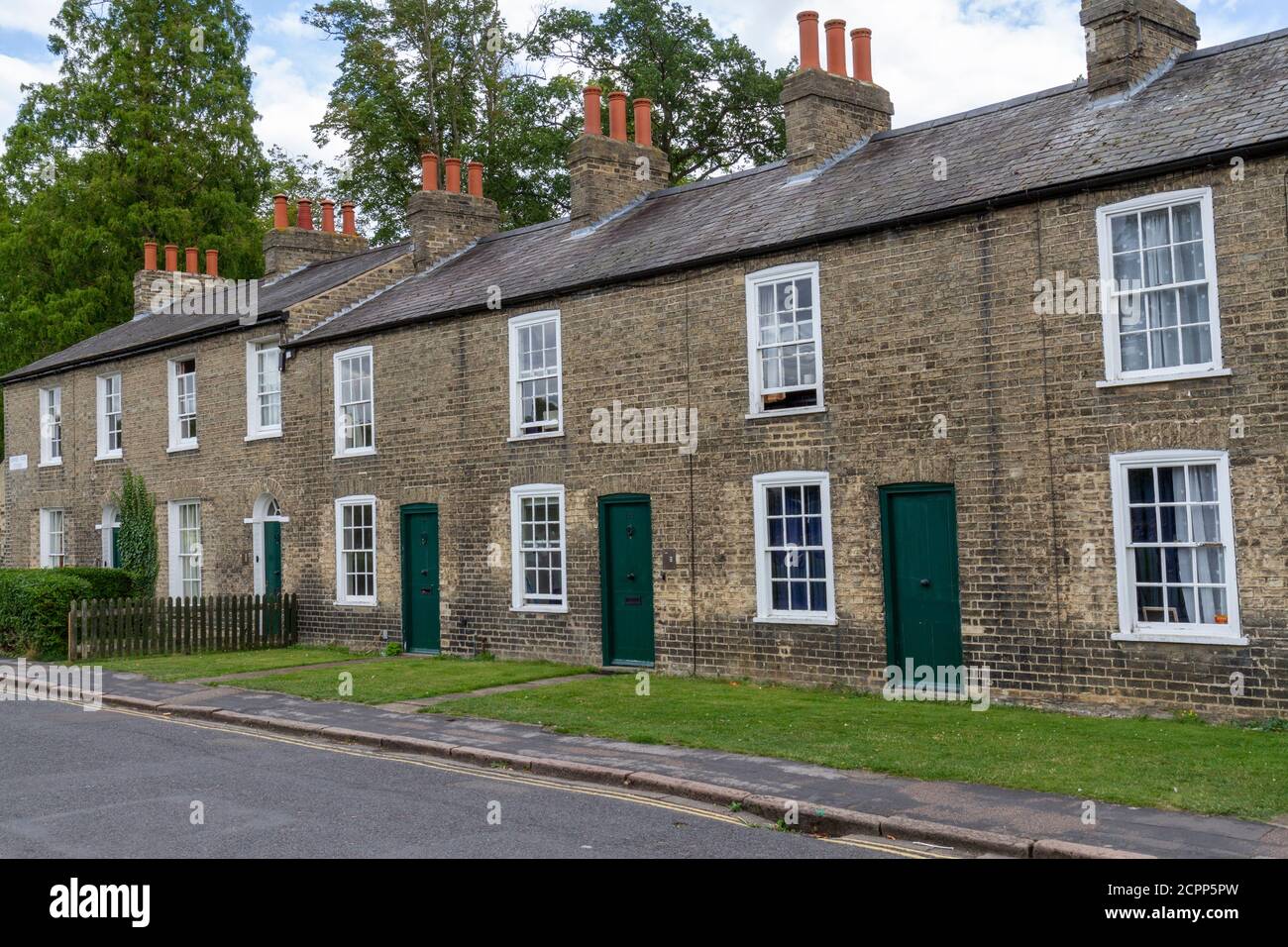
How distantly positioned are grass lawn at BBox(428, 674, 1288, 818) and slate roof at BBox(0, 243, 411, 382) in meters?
12.8

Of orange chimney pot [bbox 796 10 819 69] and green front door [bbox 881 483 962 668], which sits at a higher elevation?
orange chimney pot [bbox 796 10 819 69]

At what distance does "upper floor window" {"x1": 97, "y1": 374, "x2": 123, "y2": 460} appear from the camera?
28234mm

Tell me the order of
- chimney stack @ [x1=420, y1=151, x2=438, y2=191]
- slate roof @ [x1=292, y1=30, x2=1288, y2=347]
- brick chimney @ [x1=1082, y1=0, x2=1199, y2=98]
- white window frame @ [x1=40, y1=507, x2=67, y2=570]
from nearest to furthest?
slate roof @ [x1=292, y1=30, x2=1288, y2=347] < brick chimney @ [x1=1082, y1=0, x2=1199, y2=98] < chimney stack @ [x1=420, y1=151, x2=438, y2=191] < white window frame @ [x1=40, y1=507, x2=67, y2=570]

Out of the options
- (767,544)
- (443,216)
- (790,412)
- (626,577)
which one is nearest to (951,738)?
(767,544)

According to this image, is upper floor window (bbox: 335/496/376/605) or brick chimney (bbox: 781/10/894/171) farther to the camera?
upper floor window (bbox: 335/496/376/605)

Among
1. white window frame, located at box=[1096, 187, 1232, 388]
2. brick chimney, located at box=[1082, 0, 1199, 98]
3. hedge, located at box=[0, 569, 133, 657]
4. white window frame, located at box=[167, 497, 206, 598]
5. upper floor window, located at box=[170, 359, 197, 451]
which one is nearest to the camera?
white window frame, located at box=[1096, 187, 1232, 388]

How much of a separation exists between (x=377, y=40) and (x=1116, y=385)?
32.4 m

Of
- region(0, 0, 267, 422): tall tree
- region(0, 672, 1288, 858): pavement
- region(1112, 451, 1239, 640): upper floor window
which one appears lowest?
region(0, 672, 1288, 858): pavement

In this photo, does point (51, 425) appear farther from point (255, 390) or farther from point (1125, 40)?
point (1125, 40)

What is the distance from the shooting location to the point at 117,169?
3781 centimetres

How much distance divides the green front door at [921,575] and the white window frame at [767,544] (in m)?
0.80

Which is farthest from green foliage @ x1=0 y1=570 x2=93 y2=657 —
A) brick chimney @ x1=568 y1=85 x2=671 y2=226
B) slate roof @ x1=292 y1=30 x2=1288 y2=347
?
brick chimney @ x1=568 y1=85 x2=671 y2=226

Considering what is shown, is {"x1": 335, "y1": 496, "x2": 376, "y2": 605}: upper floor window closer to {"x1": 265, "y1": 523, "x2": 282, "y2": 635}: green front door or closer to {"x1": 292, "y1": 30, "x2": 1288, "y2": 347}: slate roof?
{"x1": 265, "y1": 523, "x2": 282, "y2": 635}: green front door

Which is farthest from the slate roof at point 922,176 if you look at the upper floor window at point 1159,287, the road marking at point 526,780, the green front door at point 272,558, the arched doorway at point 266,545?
the road marking at point 526,780
